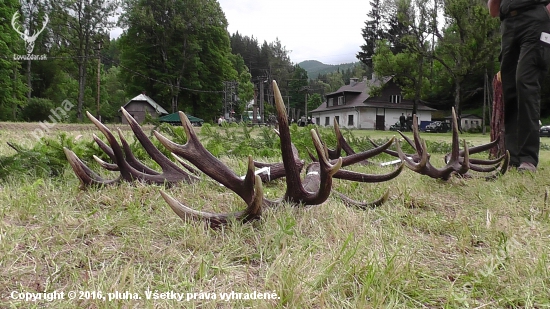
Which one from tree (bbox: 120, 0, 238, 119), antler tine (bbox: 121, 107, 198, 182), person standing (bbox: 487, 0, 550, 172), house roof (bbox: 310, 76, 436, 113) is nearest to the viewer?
antler tine (bbox: 121, 107, 198, 182)

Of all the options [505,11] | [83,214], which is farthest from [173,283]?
[505,11]

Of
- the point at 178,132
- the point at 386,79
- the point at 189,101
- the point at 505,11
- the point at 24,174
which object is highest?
the point at 386,79

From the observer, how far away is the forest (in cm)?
3006

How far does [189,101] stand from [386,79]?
2343 centimetres

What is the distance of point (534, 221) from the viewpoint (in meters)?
1.51

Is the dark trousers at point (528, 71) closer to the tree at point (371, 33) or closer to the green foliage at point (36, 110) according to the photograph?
the green foliage at point (36, 110)

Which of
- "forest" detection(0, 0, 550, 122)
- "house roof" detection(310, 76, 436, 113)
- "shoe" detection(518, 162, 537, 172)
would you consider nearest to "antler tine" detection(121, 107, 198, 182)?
"shoe" detection(518, 162, 537, 172)

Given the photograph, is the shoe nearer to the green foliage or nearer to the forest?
the forest

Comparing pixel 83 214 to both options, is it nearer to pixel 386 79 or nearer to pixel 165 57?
pixel 165 57

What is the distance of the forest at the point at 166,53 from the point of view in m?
30.1

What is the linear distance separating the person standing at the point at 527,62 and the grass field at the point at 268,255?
73.8 inches

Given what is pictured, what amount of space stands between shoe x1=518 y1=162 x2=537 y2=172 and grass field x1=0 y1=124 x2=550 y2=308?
152 cm

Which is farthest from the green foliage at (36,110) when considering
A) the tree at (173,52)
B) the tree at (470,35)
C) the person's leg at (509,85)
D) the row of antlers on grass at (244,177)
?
the person's leg at (509,85)

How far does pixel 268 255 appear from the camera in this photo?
3.67 ft
